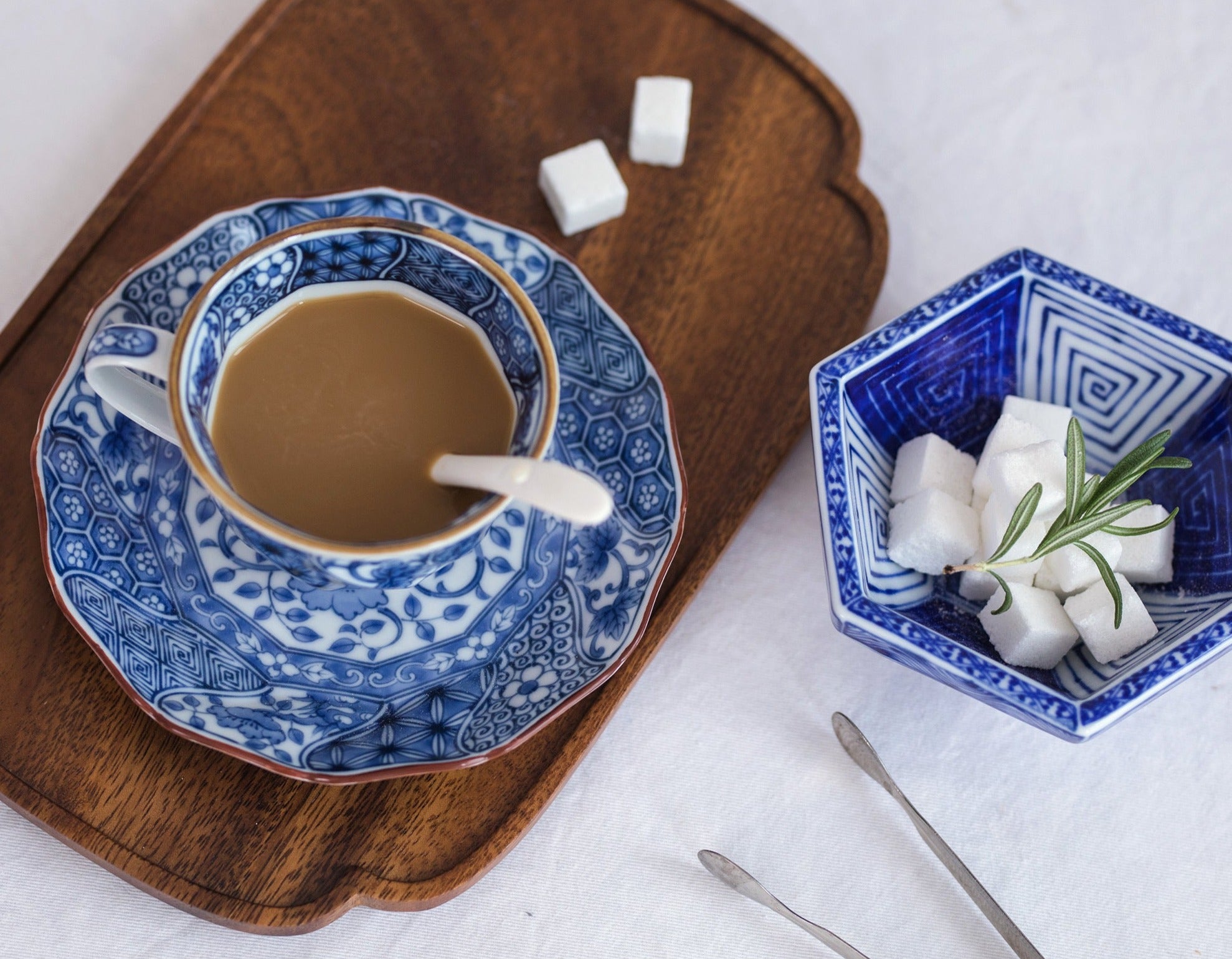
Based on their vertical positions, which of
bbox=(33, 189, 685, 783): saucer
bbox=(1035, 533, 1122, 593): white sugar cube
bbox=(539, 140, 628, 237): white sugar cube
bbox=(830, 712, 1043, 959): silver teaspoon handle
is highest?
bbox=(539, 140, 628, 237): white sugar cube

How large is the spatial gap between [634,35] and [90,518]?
1006 mm

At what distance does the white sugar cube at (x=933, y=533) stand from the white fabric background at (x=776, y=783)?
186 mm

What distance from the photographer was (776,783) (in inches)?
50.4

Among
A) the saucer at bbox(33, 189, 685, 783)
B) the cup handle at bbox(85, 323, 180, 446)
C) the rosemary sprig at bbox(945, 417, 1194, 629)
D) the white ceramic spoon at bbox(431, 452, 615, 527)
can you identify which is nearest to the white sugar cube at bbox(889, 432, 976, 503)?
the rosemary sprig at bbox(945, 417, 1194, 629)

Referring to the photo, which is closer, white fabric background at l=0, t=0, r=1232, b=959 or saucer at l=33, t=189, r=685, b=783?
saucer at l=33, t=189, r=685, b=783

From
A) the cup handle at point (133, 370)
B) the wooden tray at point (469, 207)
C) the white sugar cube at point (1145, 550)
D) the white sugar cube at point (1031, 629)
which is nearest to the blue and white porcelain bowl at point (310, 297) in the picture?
the cup handle at point (133, 370)

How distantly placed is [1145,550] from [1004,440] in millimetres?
207

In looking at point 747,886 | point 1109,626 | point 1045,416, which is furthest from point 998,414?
point 747,886

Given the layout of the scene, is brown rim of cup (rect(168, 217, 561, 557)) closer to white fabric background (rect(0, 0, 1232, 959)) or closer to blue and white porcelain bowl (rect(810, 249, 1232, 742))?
blue and white porcelain bowl (rect(810, 249, 1232, 742))

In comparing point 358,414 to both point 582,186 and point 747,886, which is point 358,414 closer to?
point 582,186

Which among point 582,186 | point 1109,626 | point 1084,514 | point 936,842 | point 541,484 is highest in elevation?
point 582,186

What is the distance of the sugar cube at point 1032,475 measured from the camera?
3.77 ft

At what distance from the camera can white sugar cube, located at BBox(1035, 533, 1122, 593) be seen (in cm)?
117

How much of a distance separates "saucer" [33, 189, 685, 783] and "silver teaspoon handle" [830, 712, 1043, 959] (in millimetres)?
343
